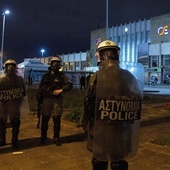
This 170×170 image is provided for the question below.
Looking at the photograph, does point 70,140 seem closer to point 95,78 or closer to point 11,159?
point 11,159

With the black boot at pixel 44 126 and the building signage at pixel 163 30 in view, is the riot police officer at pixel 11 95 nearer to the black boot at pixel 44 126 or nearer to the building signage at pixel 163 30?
the black boot at pixel 44 126

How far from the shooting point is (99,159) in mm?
3195

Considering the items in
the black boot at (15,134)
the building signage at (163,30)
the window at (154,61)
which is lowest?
the black boot at (15,134)

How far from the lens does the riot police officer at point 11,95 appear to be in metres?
5.88

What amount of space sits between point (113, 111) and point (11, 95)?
320cm

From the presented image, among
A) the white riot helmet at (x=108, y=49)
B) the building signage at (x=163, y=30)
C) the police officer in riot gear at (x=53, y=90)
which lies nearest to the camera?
the white riot helmet at (x=108, y=49)

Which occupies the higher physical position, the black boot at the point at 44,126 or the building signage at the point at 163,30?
the building signage at the point at 163,30

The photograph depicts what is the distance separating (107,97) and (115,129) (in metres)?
0.33

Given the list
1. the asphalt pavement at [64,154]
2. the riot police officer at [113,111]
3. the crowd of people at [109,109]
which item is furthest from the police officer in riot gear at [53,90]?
the riot police officer at [113,111]

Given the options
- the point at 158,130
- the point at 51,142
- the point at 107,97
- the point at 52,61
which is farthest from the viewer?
the point at 158,130

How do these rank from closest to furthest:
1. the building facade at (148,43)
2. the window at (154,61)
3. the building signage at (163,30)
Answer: the building facade at (148,43) → the building signage at (163,30) → the window at (154,61)

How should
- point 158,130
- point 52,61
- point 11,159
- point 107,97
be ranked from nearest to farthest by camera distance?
point 107,97
point 11,159
point 52,61
point 158,130

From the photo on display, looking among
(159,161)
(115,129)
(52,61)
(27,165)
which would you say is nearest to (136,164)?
(159,161)

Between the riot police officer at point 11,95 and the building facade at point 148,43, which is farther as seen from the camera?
the building facade at point 148,43
